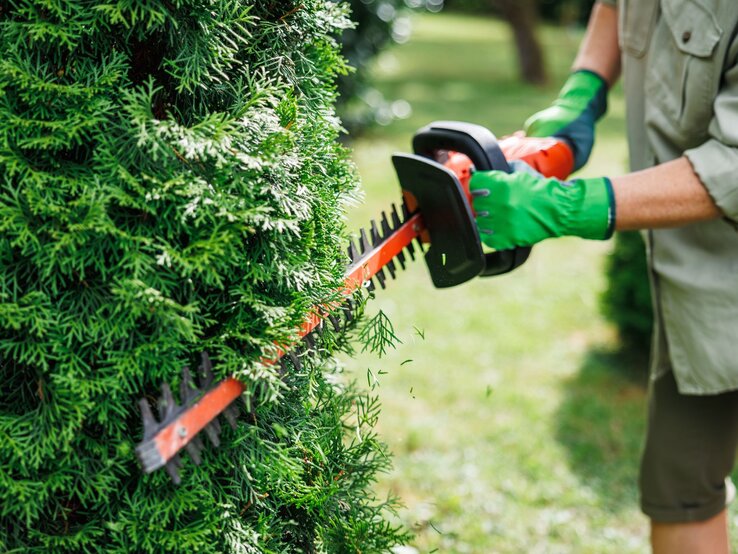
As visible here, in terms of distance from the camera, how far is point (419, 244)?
1.72 meters

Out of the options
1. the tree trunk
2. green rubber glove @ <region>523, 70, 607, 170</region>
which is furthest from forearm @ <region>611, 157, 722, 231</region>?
the tree trunk

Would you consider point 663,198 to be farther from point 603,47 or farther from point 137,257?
point 137,257

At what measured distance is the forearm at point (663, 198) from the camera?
1.75 meters

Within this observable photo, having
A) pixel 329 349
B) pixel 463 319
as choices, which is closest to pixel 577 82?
pixel 329 349

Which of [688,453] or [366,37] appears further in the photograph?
[366,37]

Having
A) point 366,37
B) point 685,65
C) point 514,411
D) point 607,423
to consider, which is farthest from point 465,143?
point 366,37

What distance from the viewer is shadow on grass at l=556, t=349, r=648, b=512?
3.29 meters

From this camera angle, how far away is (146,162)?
108cm

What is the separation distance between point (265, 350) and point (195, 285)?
145 mm

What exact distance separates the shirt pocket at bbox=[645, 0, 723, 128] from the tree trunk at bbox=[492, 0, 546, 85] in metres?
12.8

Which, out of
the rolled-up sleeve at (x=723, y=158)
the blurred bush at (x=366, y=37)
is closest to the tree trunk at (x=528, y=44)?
the blurred bush at (x=366, y=37)

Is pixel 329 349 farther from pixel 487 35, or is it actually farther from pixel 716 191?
pixel 487 35

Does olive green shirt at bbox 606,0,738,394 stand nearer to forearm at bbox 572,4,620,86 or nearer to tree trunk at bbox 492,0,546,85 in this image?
forearm at bbox 572,4,620,86

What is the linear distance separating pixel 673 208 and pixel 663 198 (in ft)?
0.11
